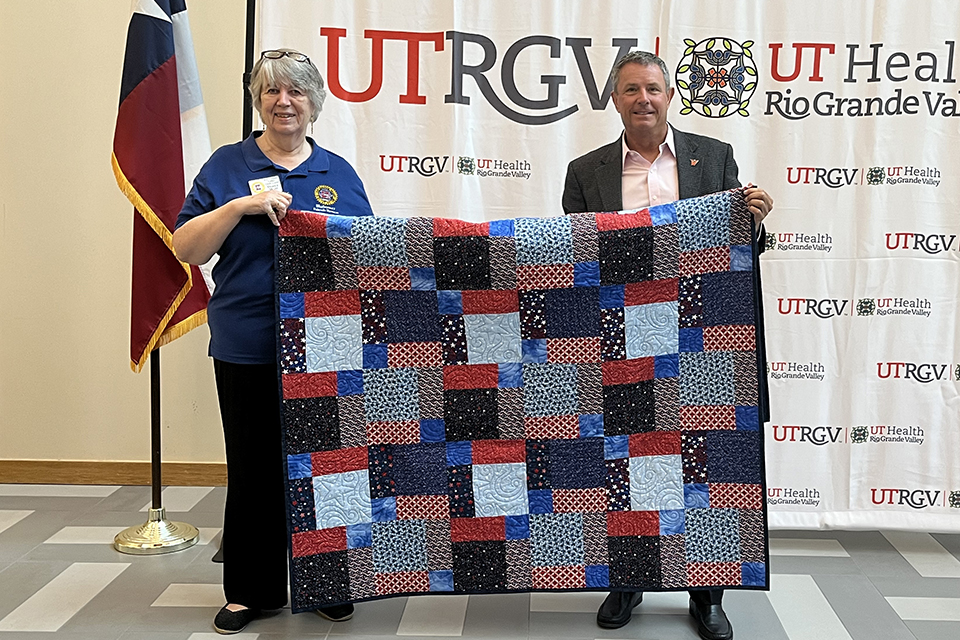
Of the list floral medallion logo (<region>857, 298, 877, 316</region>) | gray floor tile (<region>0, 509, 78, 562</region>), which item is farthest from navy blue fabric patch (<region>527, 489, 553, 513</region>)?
gray floor tile (<region>0, 509, 78, 562</region>)

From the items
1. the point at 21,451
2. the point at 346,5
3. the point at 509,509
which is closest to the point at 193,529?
the point at 21,451

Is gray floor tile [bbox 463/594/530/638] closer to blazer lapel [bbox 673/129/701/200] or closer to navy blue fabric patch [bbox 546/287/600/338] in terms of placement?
navy blue fabric patch [bbox 546/287/600/338]

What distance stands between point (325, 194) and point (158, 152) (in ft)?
2.69

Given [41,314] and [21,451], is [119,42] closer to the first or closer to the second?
[41,314]

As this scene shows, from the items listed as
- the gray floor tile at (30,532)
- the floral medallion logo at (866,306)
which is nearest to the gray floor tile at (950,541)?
the floral medallion logo at (866,306)

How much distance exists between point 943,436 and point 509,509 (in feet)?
5.36

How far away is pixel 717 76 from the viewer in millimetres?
2977

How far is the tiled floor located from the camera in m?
2.36

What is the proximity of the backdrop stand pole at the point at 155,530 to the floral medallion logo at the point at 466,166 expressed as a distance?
1.14 meters

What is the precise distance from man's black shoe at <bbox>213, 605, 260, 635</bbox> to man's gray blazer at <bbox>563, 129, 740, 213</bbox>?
1.33 m

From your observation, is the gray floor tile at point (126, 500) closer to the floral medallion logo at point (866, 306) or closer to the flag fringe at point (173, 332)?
the flag fringe at point (173, 332)

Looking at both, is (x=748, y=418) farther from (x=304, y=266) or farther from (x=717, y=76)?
(x=717, y=76)

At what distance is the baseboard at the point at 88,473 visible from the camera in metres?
3.61

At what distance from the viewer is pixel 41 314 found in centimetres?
355
